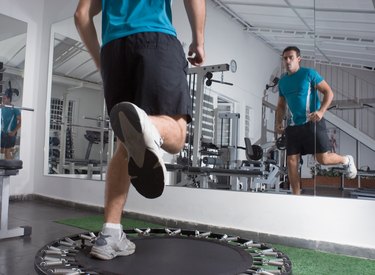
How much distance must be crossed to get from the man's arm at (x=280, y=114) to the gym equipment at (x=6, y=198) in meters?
1.79

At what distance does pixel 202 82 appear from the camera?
110 inches

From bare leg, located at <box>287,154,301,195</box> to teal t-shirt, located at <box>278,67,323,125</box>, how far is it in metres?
0.24

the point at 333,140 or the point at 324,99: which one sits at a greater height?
the point at 324,99

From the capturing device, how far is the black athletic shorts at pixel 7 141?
3.80 meters

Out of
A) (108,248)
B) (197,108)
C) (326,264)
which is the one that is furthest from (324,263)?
(197,108)

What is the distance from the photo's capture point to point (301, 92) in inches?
89.8

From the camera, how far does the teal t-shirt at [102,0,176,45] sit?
55.1 inches

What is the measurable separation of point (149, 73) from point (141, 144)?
0.99ft

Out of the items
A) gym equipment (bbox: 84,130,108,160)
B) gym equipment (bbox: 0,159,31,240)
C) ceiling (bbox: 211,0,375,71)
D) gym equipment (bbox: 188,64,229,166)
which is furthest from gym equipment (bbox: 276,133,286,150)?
gym equipment (bbox: 84,130,108,160)

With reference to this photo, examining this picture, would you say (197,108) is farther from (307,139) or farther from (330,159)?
(330,159)

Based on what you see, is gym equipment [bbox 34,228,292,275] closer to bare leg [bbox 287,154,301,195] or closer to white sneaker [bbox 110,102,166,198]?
white sneaker [bbox 110,102,166,198]

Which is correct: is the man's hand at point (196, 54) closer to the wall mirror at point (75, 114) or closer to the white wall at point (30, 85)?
the wall mirror at point (75, 114)

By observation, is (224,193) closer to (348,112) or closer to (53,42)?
(348,112)

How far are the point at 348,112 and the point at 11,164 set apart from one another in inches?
86.1
